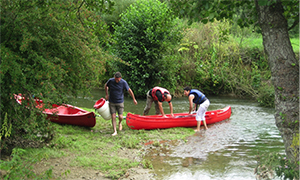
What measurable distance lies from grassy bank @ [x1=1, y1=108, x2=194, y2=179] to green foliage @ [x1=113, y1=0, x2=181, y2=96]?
903 cm

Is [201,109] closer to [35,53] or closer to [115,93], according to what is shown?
[115,93]

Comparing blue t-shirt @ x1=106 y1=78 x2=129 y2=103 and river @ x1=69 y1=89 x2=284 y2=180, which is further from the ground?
blue t-shirt @ x1=106 y1=78 x2=129 y2=103

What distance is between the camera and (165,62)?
20375 millimetres

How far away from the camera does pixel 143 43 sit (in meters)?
20.0

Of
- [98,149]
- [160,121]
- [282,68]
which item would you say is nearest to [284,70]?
[282,68]

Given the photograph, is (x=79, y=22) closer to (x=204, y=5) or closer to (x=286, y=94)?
(x=204, y=5)

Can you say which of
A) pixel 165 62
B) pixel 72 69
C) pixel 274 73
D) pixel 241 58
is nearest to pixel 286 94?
pixel 274 73

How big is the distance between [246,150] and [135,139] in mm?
3441

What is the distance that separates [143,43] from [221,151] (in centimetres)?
1215

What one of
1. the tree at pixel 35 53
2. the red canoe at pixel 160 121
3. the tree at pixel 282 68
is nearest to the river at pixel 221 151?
the red canoe at pixel 160 121

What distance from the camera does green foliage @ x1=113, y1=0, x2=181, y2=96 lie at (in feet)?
65.2

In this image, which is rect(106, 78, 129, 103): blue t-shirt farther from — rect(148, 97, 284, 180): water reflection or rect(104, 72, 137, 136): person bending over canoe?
rect(148, 97, 284, 180): water reflection

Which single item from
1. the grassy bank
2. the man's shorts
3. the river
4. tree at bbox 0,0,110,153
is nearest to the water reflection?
the river

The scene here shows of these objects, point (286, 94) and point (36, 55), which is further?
point (36, 55)
